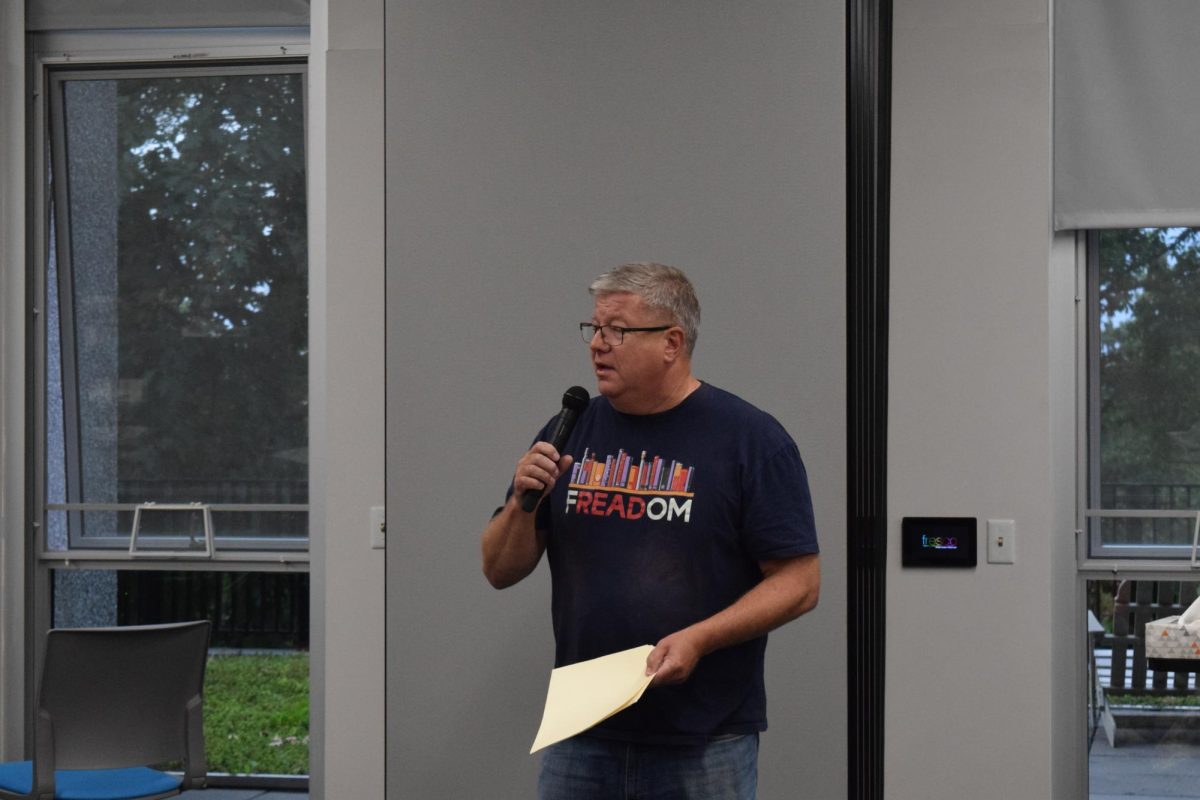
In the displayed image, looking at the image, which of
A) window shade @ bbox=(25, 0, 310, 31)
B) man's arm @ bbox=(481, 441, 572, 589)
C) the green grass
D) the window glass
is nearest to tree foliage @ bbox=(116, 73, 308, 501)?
the window glass

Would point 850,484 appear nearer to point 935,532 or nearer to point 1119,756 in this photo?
point 935,532

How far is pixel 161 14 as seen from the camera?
3.81 m

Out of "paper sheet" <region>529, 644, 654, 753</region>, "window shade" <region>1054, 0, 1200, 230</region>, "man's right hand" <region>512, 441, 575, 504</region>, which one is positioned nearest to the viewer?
"paper sheet" <region>529, 644, 654, 753</region>

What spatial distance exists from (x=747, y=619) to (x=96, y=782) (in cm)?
210

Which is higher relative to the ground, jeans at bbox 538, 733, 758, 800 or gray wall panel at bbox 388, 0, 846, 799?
gray wall panel at bbox 388, 0, 846, 799

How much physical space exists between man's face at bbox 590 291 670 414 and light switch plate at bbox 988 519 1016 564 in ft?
4.09

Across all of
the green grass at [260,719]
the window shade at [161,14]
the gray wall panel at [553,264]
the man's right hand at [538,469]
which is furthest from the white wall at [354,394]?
the man's right hand at [538,469]

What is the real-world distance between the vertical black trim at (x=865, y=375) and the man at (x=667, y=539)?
626 mm

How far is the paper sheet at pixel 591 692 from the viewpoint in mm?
1636

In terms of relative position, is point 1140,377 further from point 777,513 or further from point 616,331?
point 616,331

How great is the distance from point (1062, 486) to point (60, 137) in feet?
11.1

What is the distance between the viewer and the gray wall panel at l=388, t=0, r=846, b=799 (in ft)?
8.21

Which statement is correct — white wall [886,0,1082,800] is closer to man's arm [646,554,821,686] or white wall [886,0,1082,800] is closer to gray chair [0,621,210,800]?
man's arm [646,554,821,686]

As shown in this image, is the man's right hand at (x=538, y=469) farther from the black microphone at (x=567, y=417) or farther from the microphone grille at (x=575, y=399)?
the microphone grille at (x=575, y=399)
